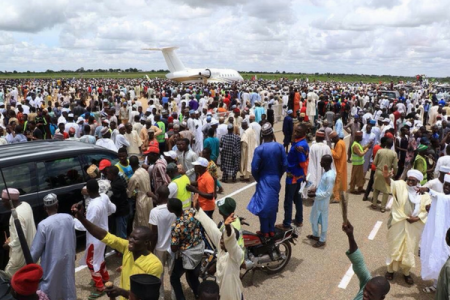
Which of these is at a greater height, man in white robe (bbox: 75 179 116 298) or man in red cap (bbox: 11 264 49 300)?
man in red cap (bbox: 11 264 49 300)

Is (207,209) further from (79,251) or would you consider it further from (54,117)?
(54,117)

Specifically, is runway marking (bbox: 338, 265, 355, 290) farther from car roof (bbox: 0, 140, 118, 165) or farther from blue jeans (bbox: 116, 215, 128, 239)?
car roof (bbox: 0, 140, 118, 165)

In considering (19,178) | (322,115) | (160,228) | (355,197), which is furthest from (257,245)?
(322,115)

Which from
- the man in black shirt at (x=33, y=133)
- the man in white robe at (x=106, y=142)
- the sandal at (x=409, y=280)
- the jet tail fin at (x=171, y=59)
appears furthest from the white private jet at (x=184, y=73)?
the sandal at (x=409, y=280)

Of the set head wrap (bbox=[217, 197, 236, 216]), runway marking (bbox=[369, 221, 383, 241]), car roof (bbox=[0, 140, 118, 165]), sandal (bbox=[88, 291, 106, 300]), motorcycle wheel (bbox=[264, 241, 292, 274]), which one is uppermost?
car roof (bbox=[0, 140, 118, 165])

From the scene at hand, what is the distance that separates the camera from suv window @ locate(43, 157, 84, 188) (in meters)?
5.36

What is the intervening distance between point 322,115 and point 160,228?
52.2 ft

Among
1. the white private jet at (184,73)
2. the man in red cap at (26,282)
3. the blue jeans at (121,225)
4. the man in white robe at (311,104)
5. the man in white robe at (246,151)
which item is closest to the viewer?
the man in red cap at (26,282)

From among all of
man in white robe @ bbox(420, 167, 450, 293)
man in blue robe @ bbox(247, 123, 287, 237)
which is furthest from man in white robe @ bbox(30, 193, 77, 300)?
man in white robe @ bbox(420, 167, 450, 293)

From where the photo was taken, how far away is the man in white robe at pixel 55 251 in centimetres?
374

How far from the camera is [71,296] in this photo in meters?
4.01

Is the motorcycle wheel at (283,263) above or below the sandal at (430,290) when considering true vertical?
above

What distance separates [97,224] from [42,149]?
176 cm

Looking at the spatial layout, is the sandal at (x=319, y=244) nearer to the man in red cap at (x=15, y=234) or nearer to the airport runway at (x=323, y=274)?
the airport runway at (x=323, y=274)
